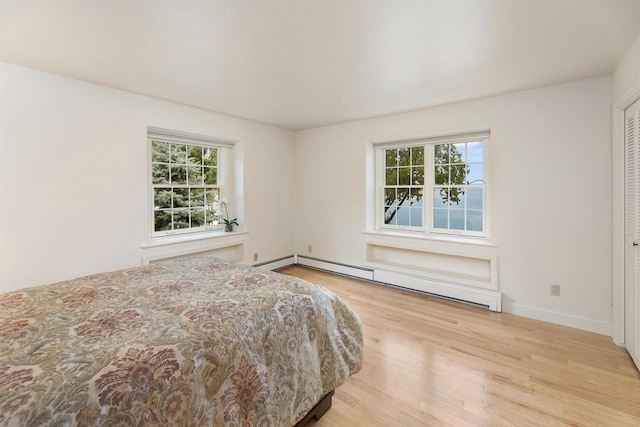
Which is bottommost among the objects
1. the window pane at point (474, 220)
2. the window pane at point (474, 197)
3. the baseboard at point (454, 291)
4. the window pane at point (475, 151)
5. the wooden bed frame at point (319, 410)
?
the wooden bed frame at point (319, 410)

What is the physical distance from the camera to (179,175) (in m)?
3.77

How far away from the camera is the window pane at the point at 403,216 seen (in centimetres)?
417

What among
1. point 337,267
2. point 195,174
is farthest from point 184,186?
point 337,267

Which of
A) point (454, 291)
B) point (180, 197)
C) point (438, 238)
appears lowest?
point (454, 291)

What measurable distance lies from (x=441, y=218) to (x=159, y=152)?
3.77 metres

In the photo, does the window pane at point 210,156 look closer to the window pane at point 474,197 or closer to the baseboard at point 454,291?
the baseboard at point 454,291

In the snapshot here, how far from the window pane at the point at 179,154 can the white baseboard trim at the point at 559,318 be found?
4314 millimetres

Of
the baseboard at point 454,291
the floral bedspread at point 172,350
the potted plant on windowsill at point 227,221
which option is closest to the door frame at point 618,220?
the baseboard at point 454,291

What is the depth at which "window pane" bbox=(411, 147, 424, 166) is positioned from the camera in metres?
3.99

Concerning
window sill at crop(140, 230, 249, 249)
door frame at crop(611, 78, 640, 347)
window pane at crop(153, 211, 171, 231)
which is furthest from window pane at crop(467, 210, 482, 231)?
window pane at crop(153, 211, 171, 231)

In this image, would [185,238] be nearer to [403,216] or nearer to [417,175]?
[403,216]

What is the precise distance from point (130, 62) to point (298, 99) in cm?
166

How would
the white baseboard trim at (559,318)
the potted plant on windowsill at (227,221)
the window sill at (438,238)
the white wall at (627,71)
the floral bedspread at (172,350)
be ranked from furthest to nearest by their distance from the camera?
the potted plant on windowsill at (227,221), the window sill at (438,238), the white baseboard trim at (559,318), the white wall at (627,71), the floral bedspread at (172,350)

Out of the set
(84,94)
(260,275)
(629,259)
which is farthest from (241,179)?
(629,259)
